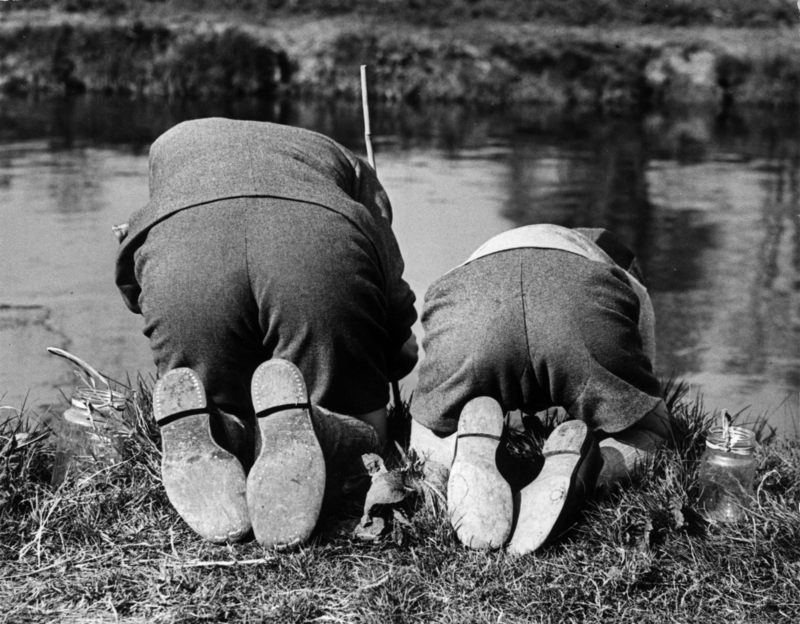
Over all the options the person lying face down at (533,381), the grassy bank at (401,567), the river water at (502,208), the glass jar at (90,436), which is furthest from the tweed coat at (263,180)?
the river water at (502,208)

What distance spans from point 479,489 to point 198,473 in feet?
2.76

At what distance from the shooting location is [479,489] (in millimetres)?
3057

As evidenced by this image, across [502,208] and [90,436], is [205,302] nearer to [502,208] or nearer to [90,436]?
[90,436]

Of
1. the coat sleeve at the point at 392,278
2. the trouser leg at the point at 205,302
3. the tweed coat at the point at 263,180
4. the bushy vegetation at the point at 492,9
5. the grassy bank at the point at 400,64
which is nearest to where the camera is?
the trouser leg at the point at 205,302

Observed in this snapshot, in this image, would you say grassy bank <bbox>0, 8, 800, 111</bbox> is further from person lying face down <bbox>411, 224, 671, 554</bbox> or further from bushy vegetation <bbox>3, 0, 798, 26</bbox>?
person lying face down <bbox>411, 224, 671, 554</bbox>

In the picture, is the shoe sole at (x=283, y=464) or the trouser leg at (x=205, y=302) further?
the trouser leg at (x=205, y=302)

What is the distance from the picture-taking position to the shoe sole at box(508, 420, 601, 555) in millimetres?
3006

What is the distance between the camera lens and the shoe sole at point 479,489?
302 cm

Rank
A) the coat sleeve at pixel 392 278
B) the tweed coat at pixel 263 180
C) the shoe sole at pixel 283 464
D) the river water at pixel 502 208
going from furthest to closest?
the river water at pixel 502 208 < the coat sleeve at pixel 392 278 < the tweed coat at pixel 263 180 < the shoe sole at pixel 283 464

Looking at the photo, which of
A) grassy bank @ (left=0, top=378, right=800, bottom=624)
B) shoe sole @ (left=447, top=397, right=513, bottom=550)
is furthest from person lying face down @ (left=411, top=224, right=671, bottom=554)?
grassy bank @ (left=0, top=378, right=800, bottom=624)

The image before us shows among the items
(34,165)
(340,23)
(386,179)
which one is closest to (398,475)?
(386,179)

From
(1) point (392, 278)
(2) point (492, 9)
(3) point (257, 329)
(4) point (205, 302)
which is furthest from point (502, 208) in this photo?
(2) point (492, 9)

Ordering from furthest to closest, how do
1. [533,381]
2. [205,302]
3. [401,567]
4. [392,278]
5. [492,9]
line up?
[492,9] < [392,278] < [533,381] < [205,302] < [401,567]

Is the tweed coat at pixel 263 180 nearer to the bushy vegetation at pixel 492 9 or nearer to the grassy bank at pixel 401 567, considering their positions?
the grassy bank at pixel 401 567
